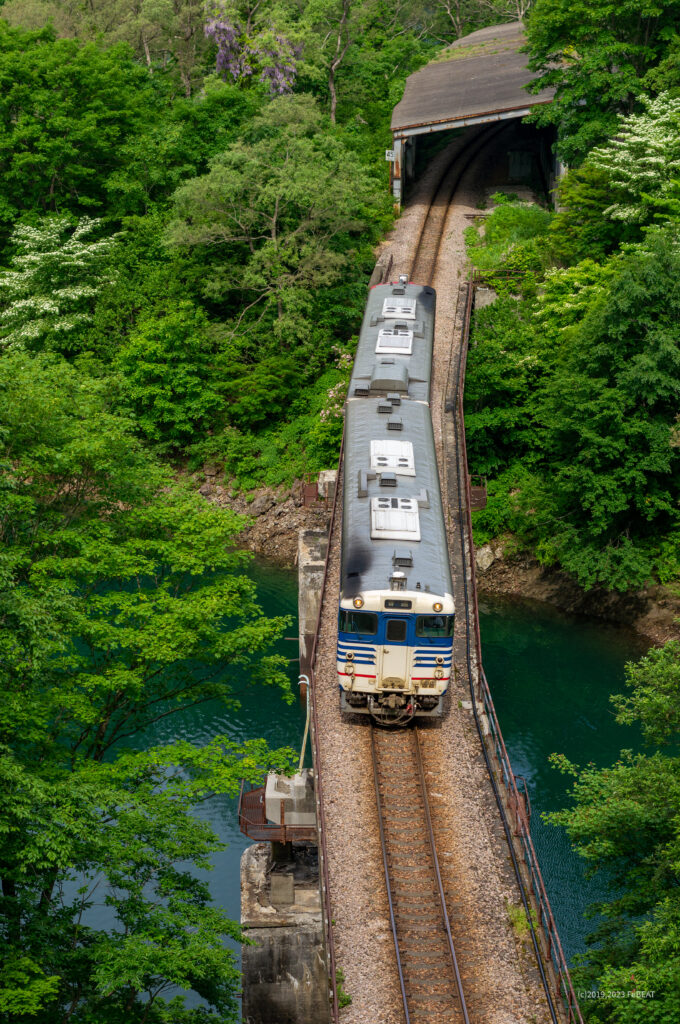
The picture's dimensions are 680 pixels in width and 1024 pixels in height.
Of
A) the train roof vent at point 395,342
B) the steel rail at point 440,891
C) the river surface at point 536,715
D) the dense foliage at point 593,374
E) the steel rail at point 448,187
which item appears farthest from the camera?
the steel rail at point 448,187

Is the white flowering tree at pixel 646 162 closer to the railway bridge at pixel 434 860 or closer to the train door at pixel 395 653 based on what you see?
the railway bridge at pixel 434 860

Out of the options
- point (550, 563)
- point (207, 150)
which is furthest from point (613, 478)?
point (207, 150)

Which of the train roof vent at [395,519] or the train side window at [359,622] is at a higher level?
the train roof vent at [395,519]

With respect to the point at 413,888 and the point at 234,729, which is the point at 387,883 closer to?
the point at 413,888

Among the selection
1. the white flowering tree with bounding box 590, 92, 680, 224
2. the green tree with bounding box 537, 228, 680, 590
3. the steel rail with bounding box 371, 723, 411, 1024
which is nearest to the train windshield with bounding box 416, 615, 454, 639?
the steel rail with bounding box 371, 723, 411, 1024

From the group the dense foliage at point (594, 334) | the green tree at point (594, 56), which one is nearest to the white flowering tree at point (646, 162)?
the dense foliage at point (594, 334)

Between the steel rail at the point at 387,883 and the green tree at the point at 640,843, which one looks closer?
the green tree at the point at 640,843

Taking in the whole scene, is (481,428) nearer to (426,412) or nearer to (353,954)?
(426,412)

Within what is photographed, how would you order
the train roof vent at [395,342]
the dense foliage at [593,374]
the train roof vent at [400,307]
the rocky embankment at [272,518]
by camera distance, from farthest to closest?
the rocky embankment at [272,518] → the train roof vent at [400,307] → the dense foliage at [593,374] → the train roof vent at [395,342]
